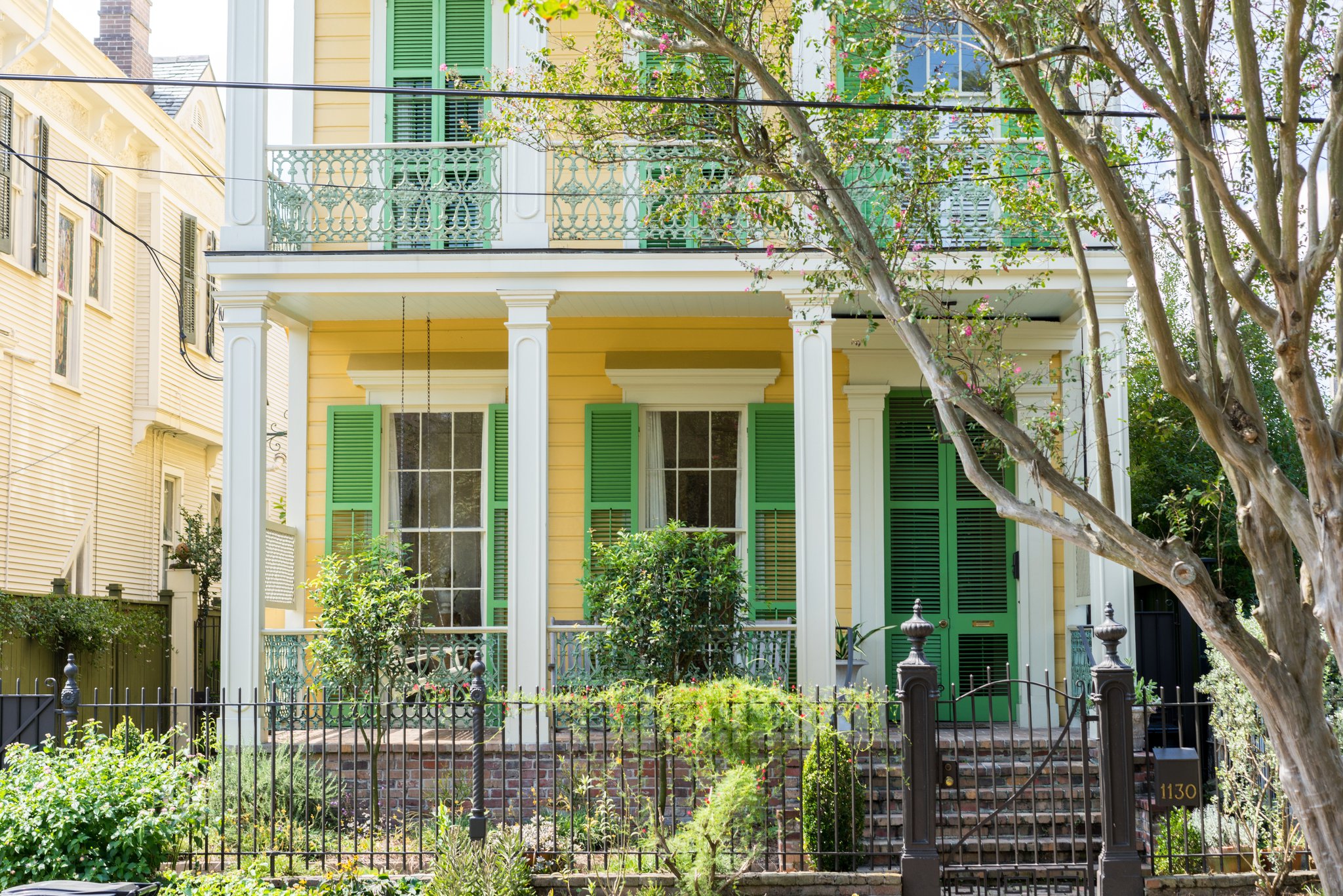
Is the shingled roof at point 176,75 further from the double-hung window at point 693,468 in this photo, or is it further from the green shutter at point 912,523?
the green shutter at point 912,523

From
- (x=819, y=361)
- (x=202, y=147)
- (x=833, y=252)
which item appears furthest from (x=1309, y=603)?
(x=202, y=147)

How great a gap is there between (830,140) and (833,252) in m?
1.05

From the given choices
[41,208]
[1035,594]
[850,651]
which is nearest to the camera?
[850,651]

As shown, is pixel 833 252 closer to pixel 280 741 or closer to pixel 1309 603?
pixel 1309 603

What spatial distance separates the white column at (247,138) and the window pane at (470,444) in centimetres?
276

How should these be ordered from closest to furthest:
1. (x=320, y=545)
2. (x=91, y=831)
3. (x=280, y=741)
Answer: (x=91, y=831) → (x=280, y=741) → (x=320, y=545)

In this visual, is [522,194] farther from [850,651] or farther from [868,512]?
[850,651]

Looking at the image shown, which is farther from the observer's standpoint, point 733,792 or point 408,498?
point 408,498

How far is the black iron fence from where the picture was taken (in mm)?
7969

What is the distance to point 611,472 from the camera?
12.4 metres

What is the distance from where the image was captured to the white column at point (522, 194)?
35.9ft

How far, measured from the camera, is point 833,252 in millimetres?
8008

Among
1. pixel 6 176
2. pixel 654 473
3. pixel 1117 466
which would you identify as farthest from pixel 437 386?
pixel 1117 466

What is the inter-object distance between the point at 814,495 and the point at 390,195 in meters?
4.27
